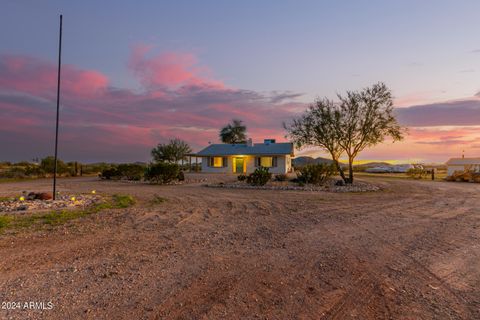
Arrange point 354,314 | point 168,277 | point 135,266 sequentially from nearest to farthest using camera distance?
point 354,314, point 168,277, point 135,266

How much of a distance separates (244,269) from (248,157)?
31922 mm

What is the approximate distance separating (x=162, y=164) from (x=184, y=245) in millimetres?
17510

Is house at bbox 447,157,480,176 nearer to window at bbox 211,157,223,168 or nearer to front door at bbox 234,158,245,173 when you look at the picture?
front door at bbox 234,158,245,173

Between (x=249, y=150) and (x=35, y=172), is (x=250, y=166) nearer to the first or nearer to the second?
(x=249, y=150)

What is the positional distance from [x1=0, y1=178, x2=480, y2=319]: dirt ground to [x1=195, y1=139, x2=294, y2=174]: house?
26.5m

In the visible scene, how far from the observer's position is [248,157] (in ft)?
120

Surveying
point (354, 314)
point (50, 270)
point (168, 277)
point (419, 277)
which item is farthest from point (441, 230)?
point (50, 270)

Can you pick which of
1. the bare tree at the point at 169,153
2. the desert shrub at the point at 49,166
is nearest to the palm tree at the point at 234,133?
the bare tree at the point at 169,153

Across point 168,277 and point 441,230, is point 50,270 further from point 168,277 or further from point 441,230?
point 441,230

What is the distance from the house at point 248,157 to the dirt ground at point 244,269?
86.9ft

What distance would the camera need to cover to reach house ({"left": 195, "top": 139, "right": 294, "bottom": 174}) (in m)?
35.1

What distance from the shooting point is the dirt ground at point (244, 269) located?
137 inches

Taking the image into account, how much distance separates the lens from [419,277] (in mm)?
4453

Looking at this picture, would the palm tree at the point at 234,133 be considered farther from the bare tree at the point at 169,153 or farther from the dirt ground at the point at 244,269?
the dirt ground at the point at 244,269
